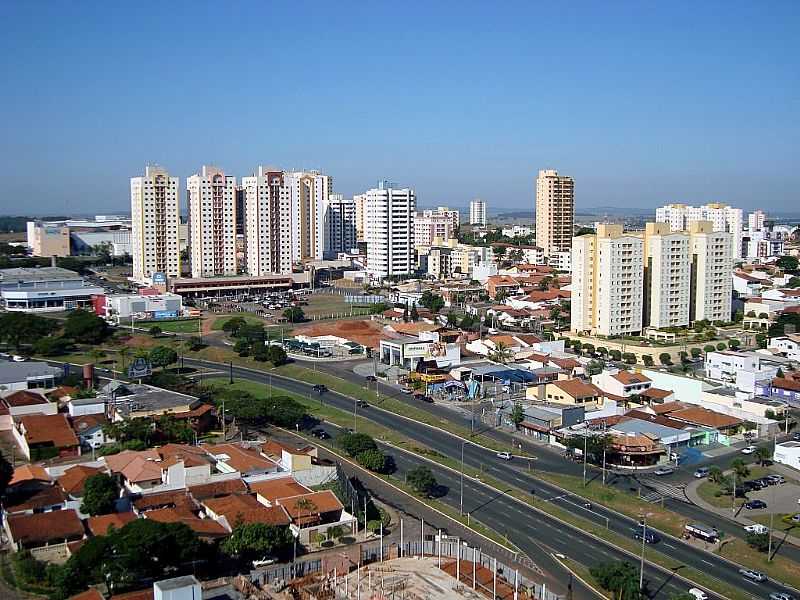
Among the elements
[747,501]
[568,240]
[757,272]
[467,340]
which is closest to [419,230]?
[568,240]

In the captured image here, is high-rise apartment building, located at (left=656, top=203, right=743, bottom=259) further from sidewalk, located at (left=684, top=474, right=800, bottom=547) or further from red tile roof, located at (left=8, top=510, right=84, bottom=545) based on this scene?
red tile roof, located at (left=8, top=510, right=84, bottom=545)

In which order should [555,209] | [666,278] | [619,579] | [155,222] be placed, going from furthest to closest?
[555,209], [155,222], [666,278], [619,579]

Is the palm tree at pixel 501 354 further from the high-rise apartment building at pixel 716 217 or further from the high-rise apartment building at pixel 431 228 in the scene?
the high-rise apartment building at pixel 431 228

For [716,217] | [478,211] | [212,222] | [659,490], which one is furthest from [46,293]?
[478,211]

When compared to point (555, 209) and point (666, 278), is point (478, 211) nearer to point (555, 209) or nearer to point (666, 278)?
point (555, 209)

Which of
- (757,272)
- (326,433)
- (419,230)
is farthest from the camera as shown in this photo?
(419,230)

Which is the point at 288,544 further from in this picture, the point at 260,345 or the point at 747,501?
the point at 260,345

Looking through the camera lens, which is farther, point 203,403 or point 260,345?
point 260,345

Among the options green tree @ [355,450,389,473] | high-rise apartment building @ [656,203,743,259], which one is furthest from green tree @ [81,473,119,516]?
high-rise apartment building @ [656,203,743,259]
